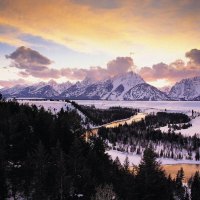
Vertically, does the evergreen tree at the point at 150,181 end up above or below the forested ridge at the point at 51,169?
above

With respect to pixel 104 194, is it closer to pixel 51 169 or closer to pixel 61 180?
pixel 61 180

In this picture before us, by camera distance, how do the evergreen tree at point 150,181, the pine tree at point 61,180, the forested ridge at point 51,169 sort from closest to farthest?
the evergreen tree at point 150,181 → the forested ridge at point 51,169 → the pine tree at point 61,180

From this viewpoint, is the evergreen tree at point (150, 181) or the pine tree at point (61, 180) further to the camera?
the pine tree at point (61, 180)

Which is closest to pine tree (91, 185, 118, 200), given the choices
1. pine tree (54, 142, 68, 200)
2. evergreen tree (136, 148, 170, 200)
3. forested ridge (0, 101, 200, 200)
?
forested ridge (0, 101, 200, 200)

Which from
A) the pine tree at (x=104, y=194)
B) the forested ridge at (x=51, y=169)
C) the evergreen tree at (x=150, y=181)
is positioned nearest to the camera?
the evergreen tree at (x=150, y=181)

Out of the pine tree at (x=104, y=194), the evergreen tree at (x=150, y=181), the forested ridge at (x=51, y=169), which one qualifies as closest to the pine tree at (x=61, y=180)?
the forested ridge at (x=51, y=169)

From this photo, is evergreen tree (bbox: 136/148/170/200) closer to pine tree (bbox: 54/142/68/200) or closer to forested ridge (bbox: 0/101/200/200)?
forested ridge (bbox: 0/101/200/200)

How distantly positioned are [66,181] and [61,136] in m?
30.3

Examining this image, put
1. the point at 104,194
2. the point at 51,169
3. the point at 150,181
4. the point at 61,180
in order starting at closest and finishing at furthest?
the point at 150,181 → the point at 104,194 → the point at 61,180 → the point at 51,169

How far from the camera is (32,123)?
107000 millimetres

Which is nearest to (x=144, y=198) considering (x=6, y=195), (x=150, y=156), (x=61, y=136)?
(x=150, y=156)

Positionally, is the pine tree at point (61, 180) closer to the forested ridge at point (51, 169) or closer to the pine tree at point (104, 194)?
the forested ridge at point (51, 169)

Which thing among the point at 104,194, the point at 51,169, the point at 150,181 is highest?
the point at 150,181

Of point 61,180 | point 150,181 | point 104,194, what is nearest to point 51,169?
point 61,180
